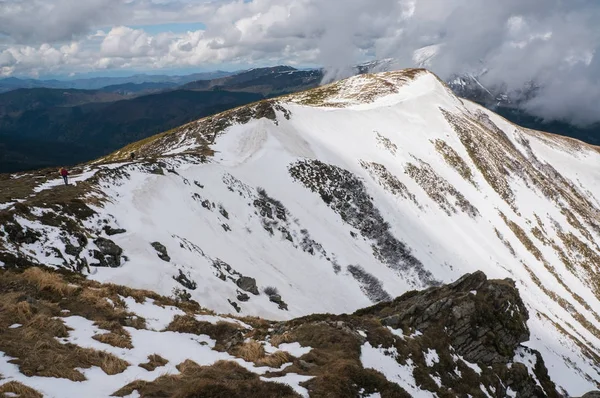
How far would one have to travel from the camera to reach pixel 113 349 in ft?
41.0

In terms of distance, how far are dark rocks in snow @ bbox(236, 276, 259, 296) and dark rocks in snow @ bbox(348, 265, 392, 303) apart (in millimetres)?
19449

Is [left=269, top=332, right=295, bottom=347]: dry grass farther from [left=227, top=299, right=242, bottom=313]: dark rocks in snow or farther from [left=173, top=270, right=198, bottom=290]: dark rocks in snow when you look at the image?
[left=173, top=270, right=198, bottom=290]: dark rocks in snow

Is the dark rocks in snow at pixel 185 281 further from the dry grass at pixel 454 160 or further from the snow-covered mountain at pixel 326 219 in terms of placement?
the dry grass at pixel 454 160

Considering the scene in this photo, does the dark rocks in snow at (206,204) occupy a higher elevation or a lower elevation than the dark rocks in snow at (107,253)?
higher

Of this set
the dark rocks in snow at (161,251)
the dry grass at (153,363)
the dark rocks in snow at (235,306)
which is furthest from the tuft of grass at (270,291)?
the dry grass at (153,363)

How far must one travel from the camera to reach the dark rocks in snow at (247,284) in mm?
31203

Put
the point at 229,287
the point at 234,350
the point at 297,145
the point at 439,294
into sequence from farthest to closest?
1. the point at 297,145
2. the point at 229,287
3. the point at 439,294
4. the point at 234,350

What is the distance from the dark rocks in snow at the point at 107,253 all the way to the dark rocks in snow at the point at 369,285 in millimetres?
30963

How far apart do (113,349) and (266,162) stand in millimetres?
49794

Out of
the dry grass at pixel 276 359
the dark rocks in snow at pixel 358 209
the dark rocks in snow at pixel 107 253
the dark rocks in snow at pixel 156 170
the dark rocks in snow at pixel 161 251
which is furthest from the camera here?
the dark rocks in snow at pixel 358 209

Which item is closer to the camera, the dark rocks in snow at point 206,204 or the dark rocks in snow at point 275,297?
the dark rocks in snow at point 275,297

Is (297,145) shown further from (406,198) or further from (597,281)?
(597,281)

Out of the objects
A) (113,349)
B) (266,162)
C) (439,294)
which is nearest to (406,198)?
(266,162)

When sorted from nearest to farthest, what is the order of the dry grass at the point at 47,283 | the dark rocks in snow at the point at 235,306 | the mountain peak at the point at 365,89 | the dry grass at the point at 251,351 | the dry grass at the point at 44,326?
the dry grass at the point at 44,326, the dry grass at the point at 251,351, the dry grass at the point at 47,283, the dark rocks in snow at the point at 235,306, the mountain peak at the point at 365,89
